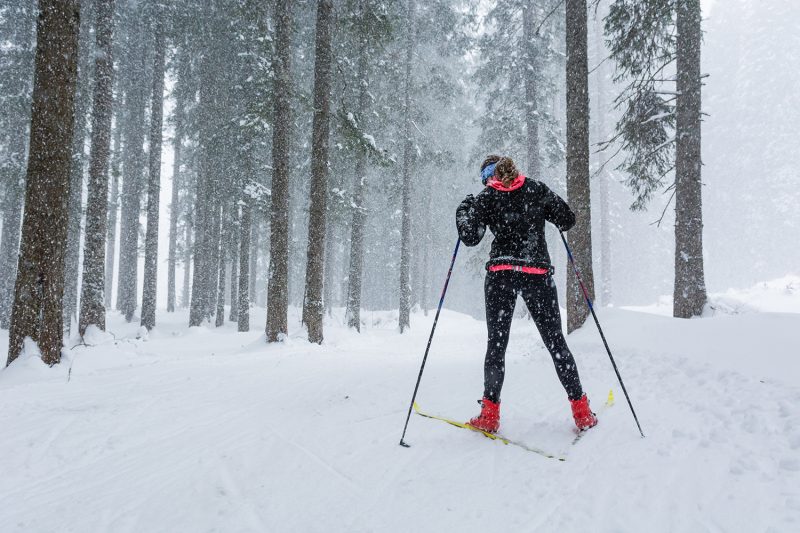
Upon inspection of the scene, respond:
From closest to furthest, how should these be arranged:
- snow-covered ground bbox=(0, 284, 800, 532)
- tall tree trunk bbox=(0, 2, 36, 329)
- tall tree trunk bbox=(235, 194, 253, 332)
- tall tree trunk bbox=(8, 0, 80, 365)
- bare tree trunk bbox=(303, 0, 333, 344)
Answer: snow-covered ground bbox=(0, 284, 800, 532), tall tree trunk bbox=(8, 0, 80, 365), bare tree trunk bbox=(303, 0, 333, 344), tall tree trunk bbox=(0, 2, 36, 329), tall tree trunk bbox=(235, 194, 253, 332)

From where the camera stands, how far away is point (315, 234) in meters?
10.2

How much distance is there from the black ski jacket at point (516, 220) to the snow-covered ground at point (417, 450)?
1.52m

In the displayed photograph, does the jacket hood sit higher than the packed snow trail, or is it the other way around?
the jacket hood

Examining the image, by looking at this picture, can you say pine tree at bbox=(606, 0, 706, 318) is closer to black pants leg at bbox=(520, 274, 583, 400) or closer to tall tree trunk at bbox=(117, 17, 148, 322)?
black pants leg at bbox=(520, 274, 583, 400)

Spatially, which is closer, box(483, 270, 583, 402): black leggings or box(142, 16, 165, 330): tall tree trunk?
box(483, 270, 583, 402): black leggings

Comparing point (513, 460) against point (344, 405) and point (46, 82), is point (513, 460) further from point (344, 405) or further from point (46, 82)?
point (46, 82)

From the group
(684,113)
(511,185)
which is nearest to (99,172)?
(511,185)

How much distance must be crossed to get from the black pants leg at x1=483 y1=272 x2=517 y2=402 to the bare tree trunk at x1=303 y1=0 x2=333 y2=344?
277 inches

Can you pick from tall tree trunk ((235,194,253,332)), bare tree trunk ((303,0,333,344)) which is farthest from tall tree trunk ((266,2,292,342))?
tall tree trunk ((235,194,253,332))

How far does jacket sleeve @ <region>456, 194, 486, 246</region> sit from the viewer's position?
3.73m

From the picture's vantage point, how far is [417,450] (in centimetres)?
346

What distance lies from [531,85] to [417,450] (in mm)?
17518

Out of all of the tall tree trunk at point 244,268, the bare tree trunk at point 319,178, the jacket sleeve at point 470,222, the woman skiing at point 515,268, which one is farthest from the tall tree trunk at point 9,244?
the woman skiing at point 515,268

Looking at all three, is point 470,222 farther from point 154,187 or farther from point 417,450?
point 154,187
